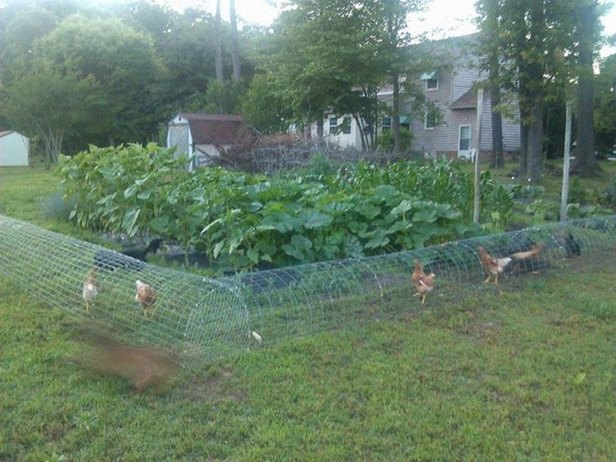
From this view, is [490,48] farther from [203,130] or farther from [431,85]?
[431,85]

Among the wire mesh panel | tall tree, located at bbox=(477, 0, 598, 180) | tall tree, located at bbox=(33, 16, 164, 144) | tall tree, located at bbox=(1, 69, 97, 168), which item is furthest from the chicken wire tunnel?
tall tree, located at bbox=(33, 16, 164, 144)

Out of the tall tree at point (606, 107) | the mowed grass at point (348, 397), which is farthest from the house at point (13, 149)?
the mowed grass at point (348, 397)

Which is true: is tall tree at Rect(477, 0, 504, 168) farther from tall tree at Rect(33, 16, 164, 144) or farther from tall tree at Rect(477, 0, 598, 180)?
tall tree at Rect(33, 16, 164, 144)

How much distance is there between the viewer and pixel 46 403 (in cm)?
345

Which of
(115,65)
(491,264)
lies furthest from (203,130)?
(491,264)

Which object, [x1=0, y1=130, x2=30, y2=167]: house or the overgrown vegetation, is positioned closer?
the overgrown vegetation

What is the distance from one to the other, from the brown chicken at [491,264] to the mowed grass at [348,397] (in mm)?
727

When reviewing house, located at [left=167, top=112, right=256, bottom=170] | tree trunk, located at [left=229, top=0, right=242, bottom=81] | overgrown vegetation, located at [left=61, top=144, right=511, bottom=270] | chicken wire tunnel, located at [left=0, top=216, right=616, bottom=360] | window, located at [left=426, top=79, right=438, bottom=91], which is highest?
tree trunk, located at [left=229, top=0, right=242, bottom=81]

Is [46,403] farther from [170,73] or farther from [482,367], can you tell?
[170,73]

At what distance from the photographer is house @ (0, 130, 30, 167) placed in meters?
31.5

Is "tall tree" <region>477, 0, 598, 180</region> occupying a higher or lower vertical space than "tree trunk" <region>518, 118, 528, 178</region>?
higher

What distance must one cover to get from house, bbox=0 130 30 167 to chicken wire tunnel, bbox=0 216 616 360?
2714cm

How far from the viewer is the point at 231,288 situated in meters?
4.41

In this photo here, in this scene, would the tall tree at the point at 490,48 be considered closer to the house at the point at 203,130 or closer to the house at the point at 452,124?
the house at the point at 203,130
